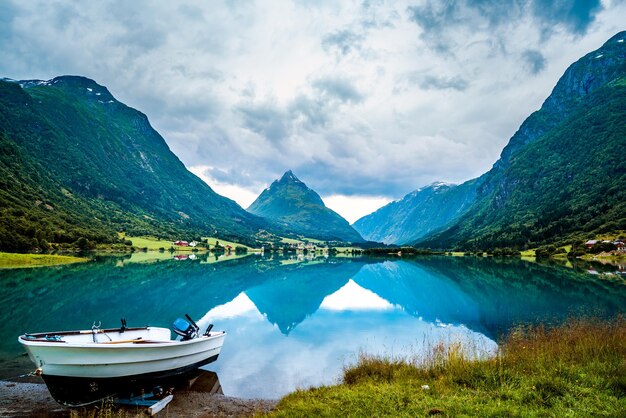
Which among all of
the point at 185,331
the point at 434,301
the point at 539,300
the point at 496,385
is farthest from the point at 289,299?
the point at 496,385

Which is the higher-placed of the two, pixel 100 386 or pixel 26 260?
pixel 26 260

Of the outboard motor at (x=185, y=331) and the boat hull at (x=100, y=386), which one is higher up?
the outboard motor at (x=185, y=331)

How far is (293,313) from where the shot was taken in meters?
41.9

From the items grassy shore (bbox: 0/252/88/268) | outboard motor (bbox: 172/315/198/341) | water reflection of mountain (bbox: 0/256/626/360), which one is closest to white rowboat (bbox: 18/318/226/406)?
outboard motor (bbox: 172/315/198/341)

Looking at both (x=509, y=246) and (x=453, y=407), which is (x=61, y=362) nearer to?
(x=453, y=407)

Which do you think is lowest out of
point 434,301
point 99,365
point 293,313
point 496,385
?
point 293,313

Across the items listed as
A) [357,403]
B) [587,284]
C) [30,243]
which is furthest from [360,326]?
[30,243]

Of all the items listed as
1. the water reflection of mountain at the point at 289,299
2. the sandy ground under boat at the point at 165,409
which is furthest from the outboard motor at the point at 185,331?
the water reflection of mountain at the point at 289,299

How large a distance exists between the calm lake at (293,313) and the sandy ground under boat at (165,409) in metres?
1.50

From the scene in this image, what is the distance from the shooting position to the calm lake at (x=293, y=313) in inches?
845

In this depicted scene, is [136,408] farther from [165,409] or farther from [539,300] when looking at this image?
[539,300]

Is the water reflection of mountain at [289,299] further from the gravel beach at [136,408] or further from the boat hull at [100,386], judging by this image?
the gravel beach at [136,408]

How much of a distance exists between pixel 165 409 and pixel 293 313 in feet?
91.4

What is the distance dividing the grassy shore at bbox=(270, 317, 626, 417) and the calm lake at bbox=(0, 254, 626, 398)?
308 cm
